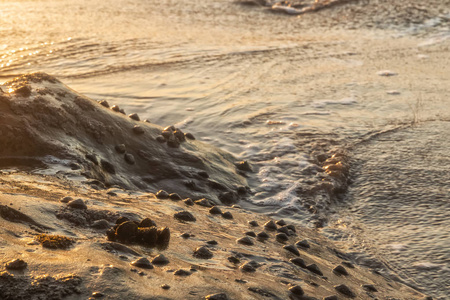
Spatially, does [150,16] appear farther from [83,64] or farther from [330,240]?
[330,240]

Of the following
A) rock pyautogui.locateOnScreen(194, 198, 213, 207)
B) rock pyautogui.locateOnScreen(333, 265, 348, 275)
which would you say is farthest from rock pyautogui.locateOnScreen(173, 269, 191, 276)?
rock pyautogui.locateOnScreen(194, 198, 213, 207)

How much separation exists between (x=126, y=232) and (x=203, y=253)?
1.49 ft

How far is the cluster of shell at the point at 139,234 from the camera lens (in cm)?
307

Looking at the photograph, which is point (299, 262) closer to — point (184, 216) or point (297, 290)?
point (297, 290)

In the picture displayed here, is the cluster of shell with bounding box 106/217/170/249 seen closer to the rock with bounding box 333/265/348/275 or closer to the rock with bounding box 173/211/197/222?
the rock with bounding box 173/211/197/222

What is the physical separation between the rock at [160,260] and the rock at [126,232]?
0.89 feet

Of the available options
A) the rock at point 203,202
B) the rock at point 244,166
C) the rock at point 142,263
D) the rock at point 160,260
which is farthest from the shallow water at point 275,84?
the rock at point 142,263

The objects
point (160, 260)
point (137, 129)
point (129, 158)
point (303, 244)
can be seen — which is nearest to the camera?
point (160, 260)

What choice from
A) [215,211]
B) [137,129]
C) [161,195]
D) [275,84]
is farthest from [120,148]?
[275,84]

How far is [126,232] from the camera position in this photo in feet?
10.1

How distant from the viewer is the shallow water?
16.9 feet

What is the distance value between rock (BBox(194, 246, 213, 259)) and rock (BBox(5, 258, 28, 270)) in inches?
41.1

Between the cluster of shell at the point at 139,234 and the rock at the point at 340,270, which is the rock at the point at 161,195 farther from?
the rock at the point at 340,270

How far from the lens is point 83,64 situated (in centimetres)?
914
